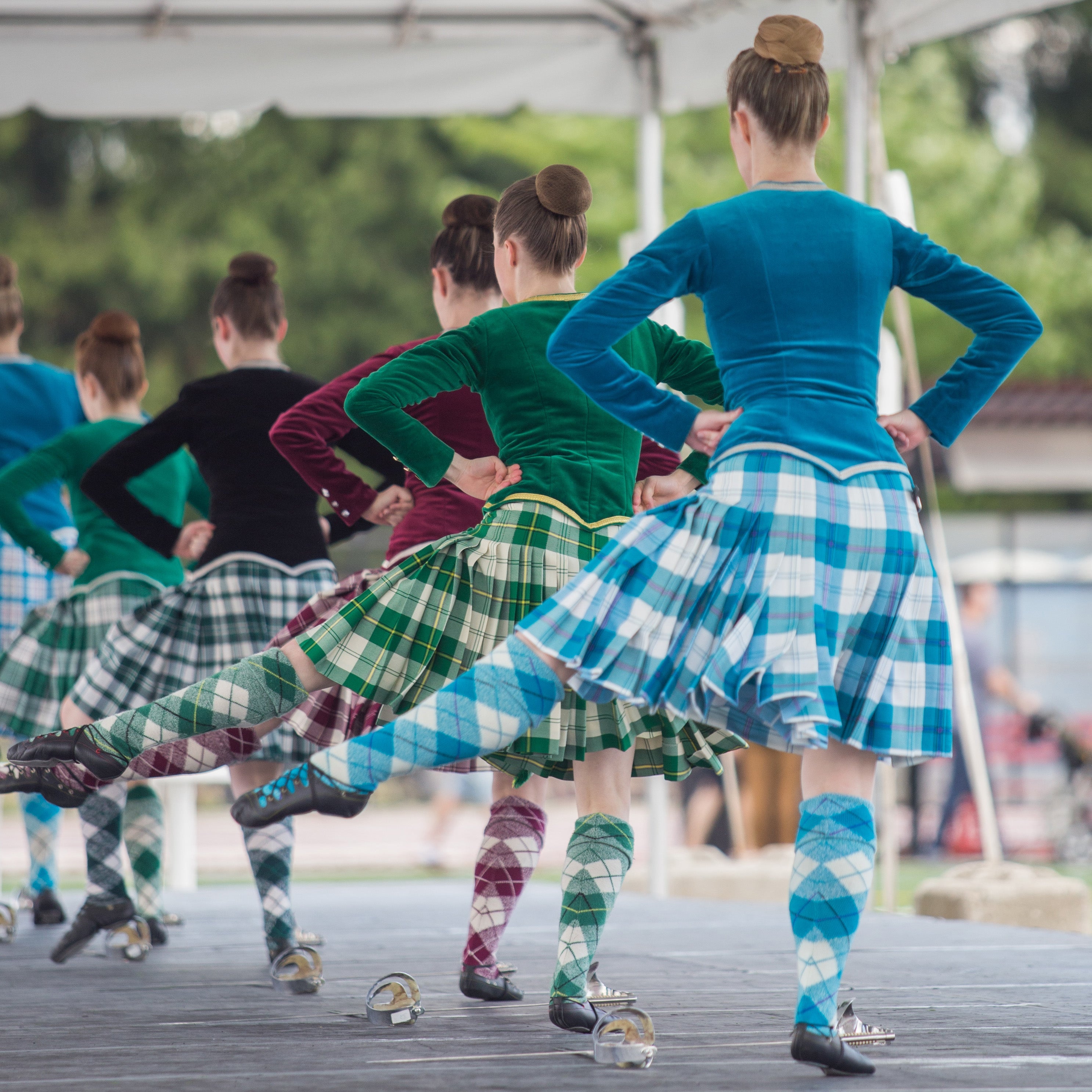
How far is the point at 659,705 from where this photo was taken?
101 inches

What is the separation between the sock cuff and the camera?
3.59m

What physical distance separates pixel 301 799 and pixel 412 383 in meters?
0.90

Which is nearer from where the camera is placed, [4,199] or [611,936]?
[611,936]

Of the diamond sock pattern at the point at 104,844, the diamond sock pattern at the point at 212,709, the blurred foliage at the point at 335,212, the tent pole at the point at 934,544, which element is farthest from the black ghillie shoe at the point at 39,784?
the blurred foliage at the point at 335,212

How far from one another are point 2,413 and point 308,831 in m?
10.9

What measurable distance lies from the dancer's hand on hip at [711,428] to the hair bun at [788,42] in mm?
589

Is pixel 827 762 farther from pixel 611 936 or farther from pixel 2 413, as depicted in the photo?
pixel 2 413

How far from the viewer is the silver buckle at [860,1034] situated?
9.44ft

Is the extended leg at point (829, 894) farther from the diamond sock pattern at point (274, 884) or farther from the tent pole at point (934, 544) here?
the tent pole at point (934, 544)

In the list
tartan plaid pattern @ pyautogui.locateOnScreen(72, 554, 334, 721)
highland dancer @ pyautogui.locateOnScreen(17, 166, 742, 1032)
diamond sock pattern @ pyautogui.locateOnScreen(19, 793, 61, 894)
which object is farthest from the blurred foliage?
highland dancer @ pyautogui.locateOnScreen(17, 166, 742, 1032)

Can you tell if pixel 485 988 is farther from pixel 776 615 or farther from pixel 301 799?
pixel 776 615

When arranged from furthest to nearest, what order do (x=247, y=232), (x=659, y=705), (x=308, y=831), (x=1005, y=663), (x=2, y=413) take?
(x=247, y=232) < (x=308, y=831) < (x=1005, y=663) < (x=2, y=413) < (x=659, y=705)

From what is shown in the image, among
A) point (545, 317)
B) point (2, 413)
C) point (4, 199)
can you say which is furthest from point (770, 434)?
point (4, 199)

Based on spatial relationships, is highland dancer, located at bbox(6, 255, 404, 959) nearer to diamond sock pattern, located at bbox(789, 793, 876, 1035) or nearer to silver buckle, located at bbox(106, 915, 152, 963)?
silver buckle, located at bbox(106, 915, 152, 963)
